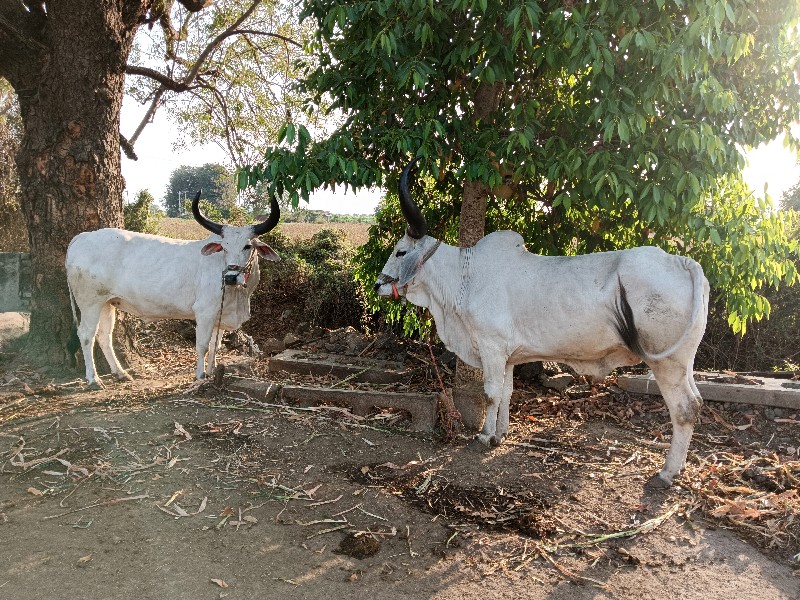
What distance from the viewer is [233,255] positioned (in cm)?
600

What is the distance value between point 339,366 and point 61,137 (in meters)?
3.56

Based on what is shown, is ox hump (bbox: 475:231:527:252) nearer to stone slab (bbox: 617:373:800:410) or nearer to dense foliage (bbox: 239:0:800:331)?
dense foliage (bbox: 239:0:800:331)

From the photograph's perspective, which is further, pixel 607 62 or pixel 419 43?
pixel 419 43

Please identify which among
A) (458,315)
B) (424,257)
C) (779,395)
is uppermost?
(424,257)

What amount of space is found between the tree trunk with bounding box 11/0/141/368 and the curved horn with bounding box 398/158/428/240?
3.56 meters

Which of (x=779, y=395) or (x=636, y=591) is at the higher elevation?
(x=779, y=395)

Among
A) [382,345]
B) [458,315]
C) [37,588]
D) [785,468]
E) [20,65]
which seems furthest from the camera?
[382,345]

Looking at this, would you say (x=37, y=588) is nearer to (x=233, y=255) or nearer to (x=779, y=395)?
(x=233, y=255)

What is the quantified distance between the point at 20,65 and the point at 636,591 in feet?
23.4

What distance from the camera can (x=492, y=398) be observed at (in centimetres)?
482

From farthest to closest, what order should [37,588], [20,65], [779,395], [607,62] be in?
[20,65]
[779,395]
[607,62]
[37,588]

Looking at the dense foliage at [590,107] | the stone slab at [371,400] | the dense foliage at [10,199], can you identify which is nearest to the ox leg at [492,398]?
the stone slab at [371,400]

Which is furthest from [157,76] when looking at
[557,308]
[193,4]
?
[557,308]

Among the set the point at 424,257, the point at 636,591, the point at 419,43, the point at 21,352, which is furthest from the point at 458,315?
the point at 21,352
